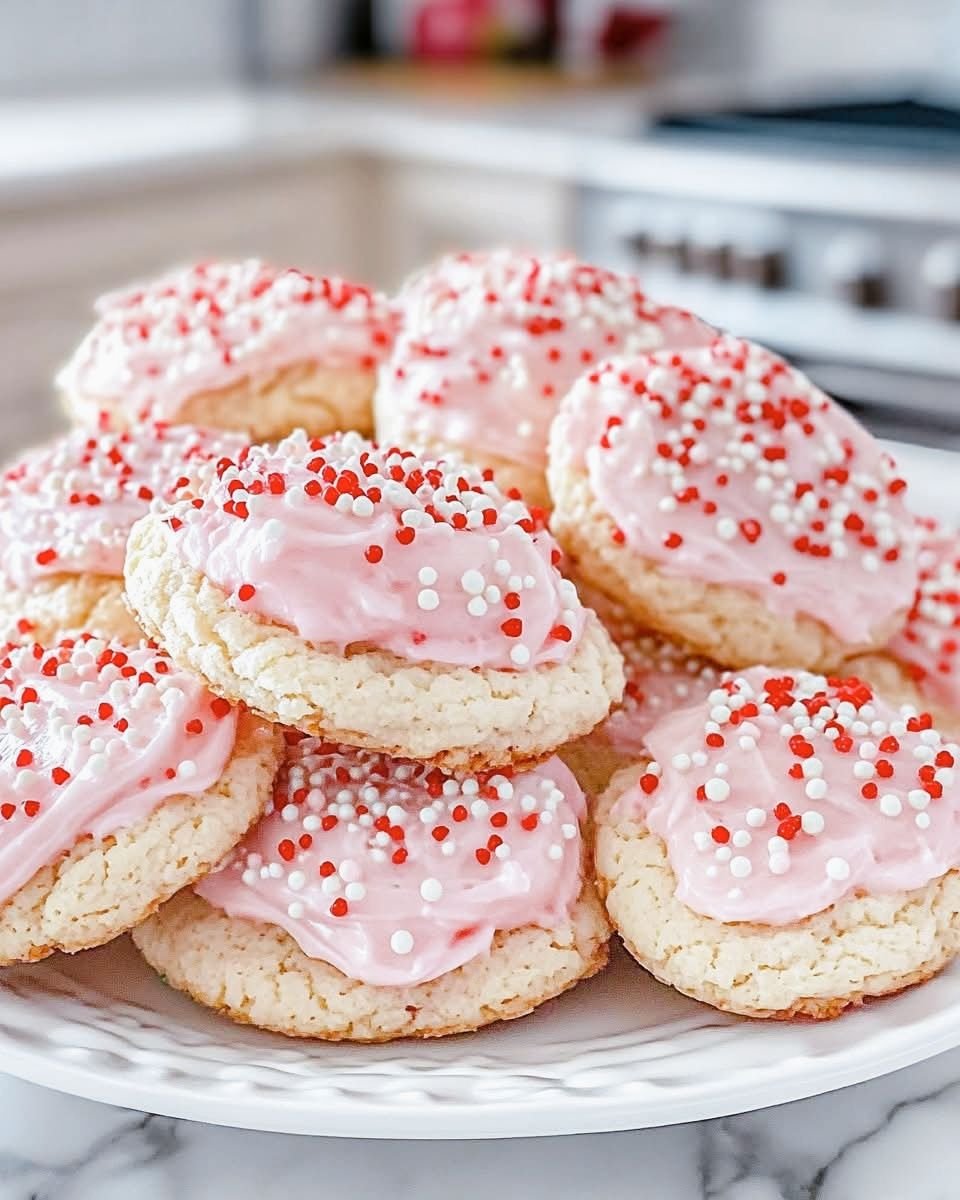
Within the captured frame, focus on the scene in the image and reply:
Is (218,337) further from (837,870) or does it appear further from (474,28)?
(474,28)

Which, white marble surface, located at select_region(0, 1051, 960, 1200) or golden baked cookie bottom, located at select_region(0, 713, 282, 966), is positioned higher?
golden baked cookie bottom, located at select_region(0, 713, 282, 966)

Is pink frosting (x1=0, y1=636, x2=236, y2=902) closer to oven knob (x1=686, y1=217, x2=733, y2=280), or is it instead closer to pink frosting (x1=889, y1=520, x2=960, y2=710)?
pink frosting (x1=889, y1=520, x2=960, y2=710)

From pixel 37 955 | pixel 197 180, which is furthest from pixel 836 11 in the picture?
pixel 37 955

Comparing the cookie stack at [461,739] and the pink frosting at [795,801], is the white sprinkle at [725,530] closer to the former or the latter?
the cookie stack at [461,739]

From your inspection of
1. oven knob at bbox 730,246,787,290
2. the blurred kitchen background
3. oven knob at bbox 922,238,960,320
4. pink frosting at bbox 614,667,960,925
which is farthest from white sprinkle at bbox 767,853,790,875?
oven knob at bbox 730,246,787,290

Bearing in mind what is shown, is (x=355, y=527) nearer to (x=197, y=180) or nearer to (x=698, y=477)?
(x=698, y=477)
